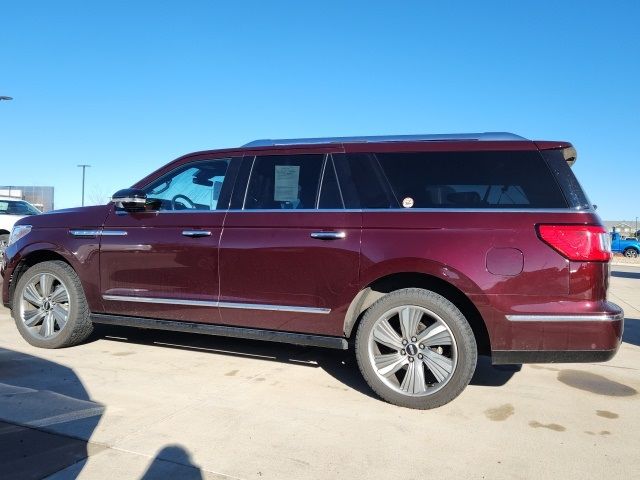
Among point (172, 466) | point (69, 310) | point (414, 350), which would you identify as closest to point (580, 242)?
point (414, 350)

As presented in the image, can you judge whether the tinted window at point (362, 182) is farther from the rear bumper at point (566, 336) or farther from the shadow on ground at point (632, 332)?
the shadow on ground at point (632, 332)

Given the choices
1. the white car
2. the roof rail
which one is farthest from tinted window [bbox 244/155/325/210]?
the white car

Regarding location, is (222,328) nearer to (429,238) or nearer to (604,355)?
(429,238)

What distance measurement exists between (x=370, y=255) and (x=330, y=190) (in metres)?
0.66

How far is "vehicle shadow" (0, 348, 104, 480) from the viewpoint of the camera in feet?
8.89

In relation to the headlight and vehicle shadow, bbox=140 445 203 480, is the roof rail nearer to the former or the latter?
the headlight

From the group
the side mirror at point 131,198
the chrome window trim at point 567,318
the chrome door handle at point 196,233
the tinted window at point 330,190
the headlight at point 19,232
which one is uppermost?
the tinted window at point 330,190

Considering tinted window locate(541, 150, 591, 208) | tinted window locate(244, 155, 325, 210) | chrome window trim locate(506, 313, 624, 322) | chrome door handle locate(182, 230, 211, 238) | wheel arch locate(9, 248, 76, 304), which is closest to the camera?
chrome window trim locate(506, 313, 624, 322)

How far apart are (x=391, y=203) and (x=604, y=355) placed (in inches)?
68.8

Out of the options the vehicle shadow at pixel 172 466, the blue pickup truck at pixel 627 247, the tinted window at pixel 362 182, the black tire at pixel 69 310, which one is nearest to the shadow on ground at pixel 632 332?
the tinted window at pixel 362 182

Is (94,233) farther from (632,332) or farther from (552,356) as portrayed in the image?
(632,332)

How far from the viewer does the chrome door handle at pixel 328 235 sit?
3854 millimetres

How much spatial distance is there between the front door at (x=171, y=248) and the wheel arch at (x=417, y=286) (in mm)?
1176

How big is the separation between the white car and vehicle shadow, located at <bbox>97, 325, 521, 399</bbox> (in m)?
8.64
